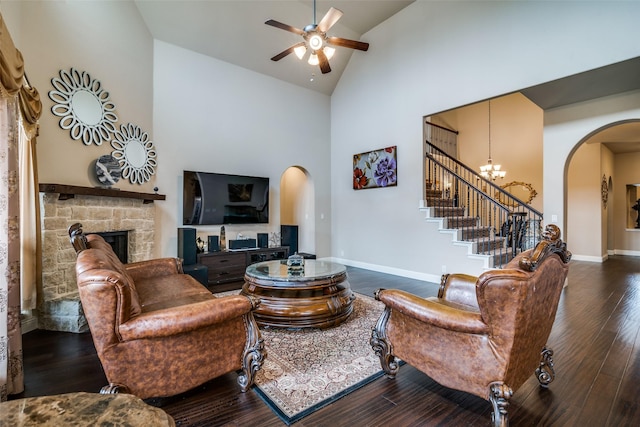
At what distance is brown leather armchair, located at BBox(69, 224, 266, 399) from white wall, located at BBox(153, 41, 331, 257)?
3.29 m

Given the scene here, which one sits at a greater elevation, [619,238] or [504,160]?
[504,160]

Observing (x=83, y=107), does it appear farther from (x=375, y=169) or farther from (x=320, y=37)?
(x=375, y=169)

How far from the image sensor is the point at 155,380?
1769 mm

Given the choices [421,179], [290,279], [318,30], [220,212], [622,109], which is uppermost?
[318,30]

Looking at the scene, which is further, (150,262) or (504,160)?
(504,160)

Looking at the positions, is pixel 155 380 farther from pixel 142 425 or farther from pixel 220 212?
pixel 220 212

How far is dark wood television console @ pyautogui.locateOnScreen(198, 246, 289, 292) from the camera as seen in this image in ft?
16.3

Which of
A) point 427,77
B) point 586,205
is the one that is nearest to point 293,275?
point 427,77

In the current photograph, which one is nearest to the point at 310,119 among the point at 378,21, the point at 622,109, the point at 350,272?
A: the point at 378,21

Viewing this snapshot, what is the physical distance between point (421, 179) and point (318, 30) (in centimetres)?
309

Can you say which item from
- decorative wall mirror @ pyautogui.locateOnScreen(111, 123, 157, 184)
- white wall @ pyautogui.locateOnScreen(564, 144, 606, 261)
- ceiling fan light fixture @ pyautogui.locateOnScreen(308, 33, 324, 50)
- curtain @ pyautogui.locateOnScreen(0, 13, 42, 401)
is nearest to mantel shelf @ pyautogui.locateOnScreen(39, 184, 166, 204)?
decorative wall mirror @ pyautogui.locateOnScreen(111, 123, 157, 184)

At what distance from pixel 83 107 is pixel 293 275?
137 inches

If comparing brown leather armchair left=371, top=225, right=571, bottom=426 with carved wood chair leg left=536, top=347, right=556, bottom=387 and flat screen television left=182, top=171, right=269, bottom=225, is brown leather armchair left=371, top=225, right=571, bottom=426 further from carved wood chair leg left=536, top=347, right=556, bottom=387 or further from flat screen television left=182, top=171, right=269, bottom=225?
flat screen television left=182, top=171, right=269, bottom=225

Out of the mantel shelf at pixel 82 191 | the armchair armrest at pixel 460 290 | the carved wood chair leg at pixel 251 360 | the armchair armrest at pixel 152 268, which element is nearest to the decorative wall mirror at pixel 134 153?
the mantel shelf at pixel 82 191
